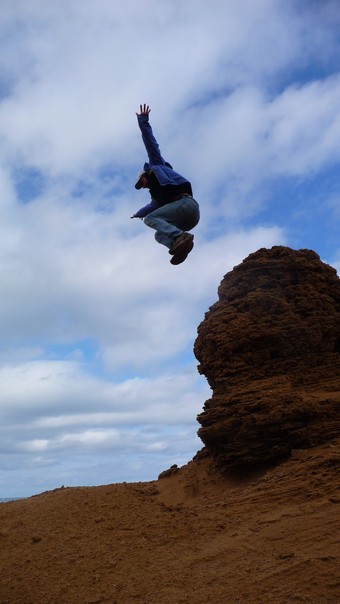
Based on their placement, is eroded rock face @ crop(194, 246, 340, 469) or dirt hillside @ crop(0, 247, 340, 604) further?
eroded rock face @ crop(194, 246, 340, 469)

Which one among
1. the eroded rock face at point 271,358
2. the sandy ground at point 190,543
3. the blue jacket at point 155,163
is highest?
the blue jacket at point 155,163

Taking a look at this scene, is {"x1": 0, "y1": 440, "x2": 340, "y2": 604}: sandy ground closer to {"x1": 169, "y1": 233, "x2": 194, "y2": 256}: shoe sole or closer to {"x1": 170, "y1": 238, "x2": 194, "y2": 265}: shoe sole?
{"x1": 170, "y1": 238, "x2": 194, "y2": 265}: shoe sole

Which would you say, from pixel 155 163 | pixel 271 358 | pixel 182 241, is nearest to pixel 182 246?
pixel 182 241

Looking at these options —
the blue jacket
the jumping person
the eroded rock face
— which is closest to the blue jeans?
the jumping person

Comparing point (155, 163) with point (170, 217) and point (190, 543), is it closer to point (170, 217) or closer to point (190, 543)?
point (170, 217)

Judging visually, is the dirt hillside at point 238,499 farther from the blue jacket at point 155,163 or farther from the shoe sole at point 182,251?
the blue jacket at point 155,163

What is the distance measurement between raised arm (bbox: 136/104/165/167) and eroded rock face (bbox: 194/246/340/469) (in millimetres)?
5648

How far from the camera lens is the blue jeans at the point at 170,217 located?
23.5 ft

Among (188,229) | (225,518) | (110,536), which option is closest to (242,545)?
(225,518)

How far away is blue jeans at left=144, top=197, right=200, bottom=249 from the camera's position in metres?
7.15

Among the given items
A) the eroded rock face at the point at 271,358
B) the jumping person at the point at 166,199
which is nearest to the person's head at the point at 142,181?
the jumping person at the point at 166,199

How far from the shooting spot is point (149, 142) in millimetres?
7172

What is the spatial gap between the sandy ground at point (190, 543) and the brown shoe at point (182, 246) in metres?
4.53

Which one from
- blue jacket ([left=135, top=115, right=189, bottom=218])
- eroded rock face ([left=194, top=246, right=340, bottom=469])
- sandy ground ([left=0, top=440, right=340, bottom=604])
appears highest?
blue jacket ([left=135, top=115, right=189, bottom=218])
